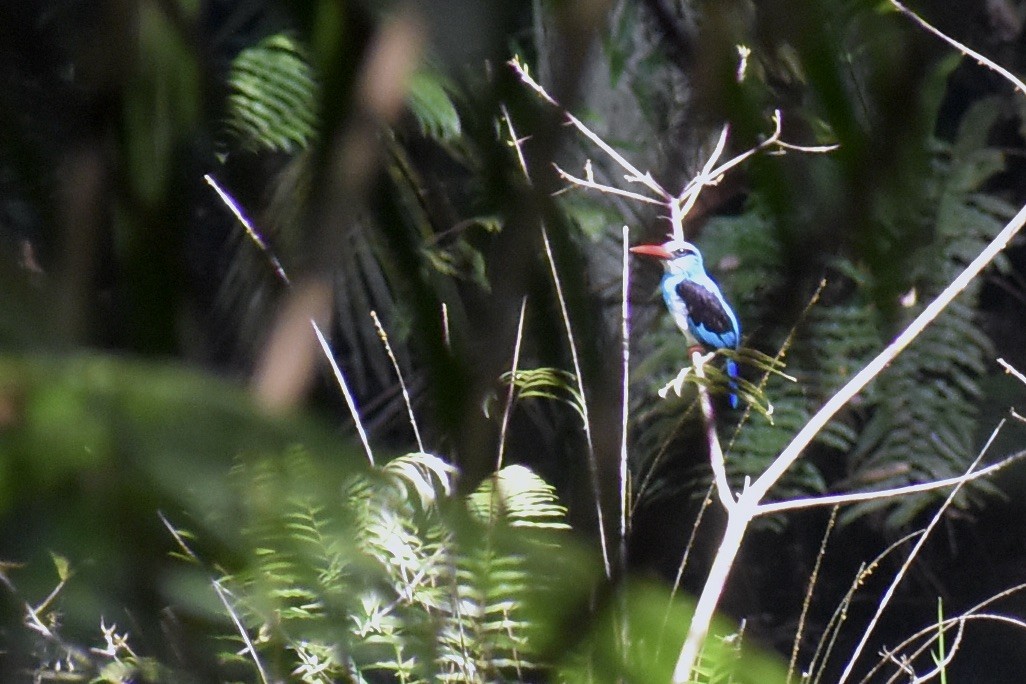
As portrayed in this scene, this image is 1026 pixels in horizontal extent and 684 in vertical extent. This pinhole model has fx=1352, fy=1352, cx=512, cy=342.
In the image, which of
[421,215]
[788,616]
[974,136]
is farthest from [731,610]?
[421,215]

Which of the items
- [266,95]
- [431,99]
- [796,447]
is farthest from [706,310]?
[431,99]

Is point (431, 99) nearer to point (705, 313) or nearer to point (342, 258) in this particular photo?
point (342, 258)

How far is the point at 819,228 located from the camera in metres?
0.46

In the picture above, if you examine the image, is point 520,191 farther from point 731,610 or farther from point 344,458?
point 731,610

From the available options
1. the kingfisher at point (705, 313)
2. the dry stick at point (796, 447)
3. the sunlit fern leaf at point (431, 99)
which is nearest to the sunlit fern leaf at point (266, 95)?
the sunlit fern leaf at point (431, 99)

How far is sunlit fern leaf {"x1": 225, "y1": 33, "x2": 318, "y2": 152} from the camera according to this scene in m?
0.67

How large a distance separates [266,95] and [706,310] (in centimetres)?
273

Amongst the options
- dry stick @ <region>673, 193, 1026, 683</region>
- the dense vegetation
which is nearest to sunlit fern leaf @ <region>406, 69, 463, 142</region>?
the dense vegetation

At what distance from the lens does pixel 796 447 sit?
1.49 meters

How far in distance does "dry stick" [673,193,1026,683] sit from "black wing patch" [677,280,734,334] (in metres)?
1.85

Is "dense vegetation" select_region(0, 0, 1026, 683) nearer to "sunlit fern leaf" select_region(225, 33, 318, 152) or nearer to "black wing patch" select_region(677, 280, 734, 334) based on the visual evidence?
"sunlit fern leaf" select_region(225, 33, 318, 152)

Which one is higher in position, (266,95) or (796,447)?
(266,95)

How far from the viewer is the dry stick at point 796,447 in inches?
47.9

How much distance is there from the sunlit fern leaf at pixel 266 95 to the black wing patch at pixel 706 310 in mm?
2545
